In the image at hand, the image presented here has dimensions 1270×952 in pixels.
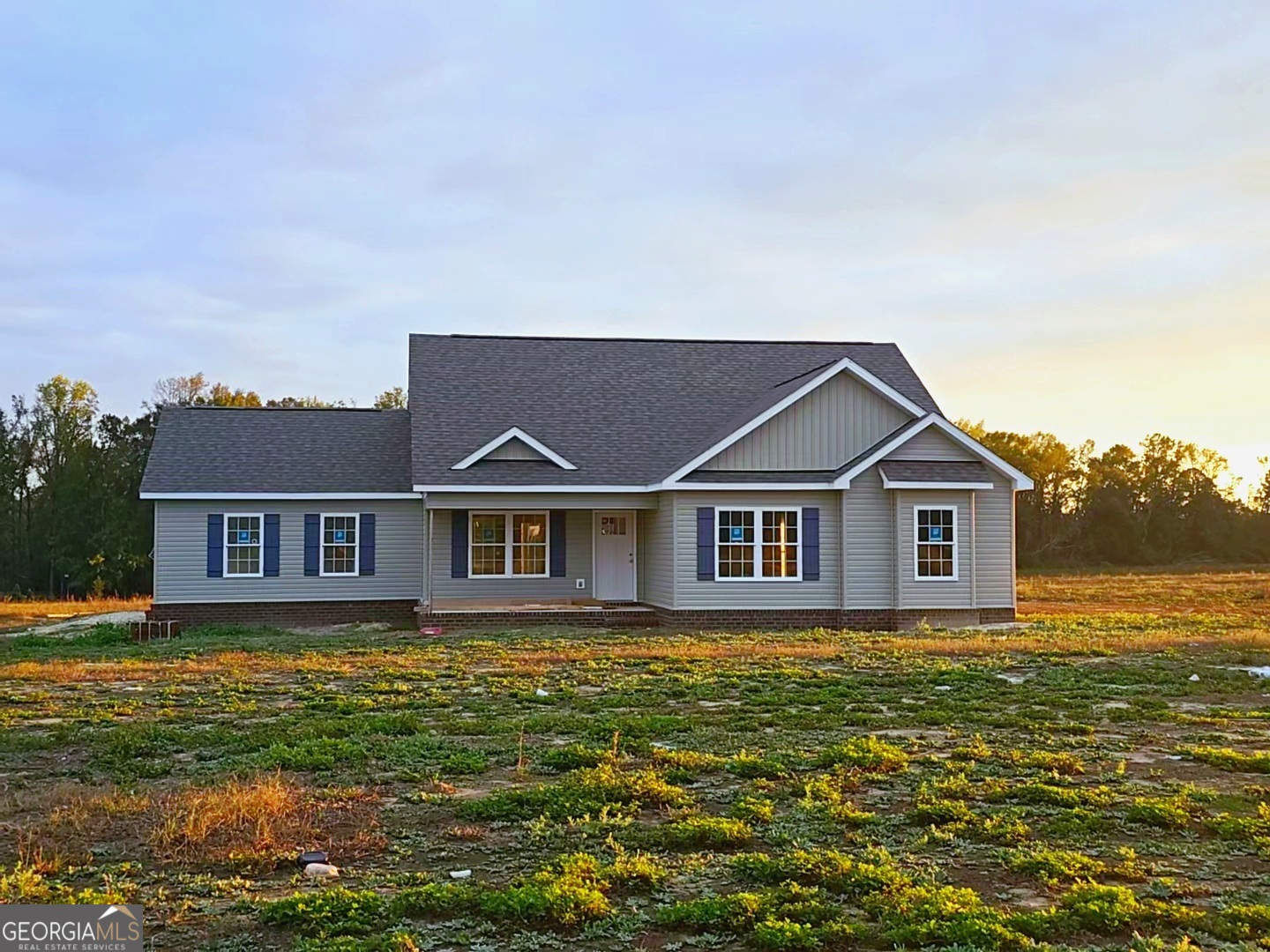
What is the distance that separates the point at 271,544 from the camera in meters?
24.0

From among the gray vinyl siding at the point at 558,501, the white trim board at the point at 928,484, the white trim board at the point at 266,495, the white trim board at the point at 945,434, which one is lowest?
the gray vinyl siding at the point at 558,501

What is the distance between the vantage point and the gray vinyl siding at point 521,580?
78.6 feet

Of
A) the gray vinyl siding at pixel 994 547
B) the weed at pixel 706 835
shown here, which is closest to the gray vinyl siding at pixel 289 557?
the gray vinyl siding at pixel 994 547

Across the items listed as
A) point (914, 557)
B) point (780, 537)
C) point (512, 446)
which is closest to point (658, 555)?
point (780, 537)

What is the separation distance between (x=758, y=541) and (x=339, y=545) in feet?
28.5

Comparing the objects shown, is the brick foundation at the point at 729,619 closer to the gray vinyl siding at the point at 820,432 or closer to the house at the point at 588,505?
the house at the point at 588,505

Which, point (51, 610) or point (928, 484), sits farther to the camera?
point (51, 610)

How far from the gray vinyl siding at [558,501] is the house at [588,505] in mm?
40

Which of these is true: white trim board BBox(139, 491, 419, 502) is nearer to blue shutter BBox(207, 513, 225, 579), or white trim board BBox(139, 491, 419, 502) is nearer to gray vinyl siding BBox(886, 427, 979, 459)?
blue shutter BBox(207, 513, 225, 579)

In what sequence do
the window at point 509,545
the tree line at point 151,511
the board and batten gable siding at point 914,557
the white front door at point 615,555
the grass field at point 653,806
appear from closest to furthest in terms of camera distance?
the grass field at point 653,806 → the board and batten gable siding at point 914,557 → the window at point 509,545 → the white front door at point 615,555 → the tree line at point 151,511

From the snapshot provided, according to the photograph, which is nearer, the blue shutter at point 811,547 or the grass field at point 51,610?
the blue shutter at point 811,547

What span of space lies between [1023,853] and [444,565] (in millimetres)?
18647

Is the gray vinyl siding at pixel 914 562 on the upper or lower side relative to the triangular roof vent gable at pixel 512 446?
lower

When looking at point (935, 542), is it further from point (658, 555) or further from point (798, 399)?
point (658, 555)
